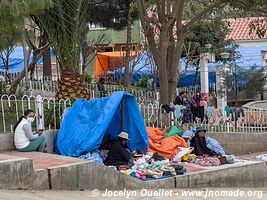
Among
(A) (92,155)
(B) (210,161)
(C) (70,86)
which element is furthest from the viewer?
(C) (70,86)

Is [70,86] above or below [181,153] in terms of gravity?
above

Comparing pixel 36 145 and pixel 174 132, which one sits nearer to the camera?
pixel 36 145

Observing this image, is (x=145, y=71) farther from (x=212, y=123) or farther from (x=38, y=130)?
(x=38, y=130)

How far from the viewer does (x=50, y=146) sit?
32.9 feet

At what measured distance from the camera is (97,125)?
9773mm

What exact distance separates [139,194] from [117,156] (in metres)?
1.74

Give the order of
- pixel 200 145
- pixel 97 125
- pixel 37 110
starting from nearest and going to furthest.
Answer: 1. pixel 97 125
2. pixel 37 110
3. pixel 200 145

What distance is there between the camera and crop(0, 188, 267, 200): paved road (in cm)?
634

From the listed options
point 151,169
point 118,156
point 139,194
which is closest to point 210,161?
point 151,169

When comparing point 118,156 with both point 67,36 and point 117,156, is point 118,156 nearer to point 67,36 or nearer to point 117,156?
point 117,156

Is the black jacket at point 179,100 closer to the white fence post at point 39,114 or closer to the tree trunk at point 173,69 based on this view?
the tree trunk at point 173,69

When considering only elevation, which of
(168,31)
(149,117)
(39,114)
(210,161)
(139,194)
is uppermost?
(168,31)

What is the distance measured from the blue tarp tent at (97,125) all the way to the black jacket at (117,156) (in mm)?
446

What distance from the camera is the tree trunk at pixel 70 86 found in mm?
11891
